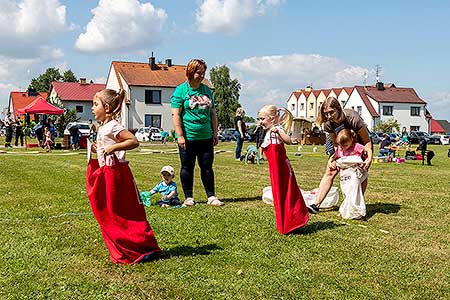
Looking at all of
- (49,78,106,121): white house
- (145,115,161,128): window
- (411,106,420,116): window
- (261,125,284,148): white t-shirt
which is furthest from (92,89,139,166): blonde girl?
(411,106,420,116): window

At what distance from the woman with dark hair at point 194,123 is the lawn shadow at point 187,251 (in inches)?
100

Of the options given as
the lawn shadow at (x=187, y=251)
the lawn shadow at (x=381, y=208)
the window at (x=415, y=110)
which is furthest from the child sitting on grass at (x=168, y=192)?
the window at (x=415, y=110)

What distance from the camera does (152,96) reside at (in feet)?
205

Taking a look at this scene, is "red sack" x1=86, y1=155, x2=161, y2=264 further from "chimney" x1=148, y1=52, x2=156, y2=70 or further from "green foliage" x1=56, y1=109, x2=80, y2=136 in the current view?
"chimney" x1=148, y1=52, x2=156, y2=70

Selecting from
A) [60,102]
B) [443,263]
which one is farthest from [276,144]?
[60,102]

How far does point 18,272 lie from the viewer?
15.5 ft

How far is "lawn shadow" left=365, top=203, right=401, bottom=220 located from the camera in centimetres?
783

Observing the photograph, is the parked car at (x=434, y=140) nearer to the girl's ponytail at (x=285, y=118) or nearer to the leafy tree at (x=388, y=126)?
the leafy tree at (x=388, y=126)

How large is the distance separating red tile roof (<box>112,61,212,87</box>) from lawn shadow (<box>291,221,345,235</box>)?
55.4 metres

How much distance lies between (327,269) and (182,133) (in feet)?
12.7

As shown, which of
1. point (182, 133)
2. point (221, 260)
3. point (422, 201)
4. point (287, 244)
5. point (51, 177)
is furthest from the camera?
point (51, 177)

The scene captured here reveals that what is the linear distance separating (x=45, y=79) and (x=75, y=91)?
4875 centimetres

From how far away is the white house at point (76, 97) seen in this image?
70688mm

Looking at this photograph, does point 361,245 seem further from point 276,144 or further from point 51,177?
point 51,177
